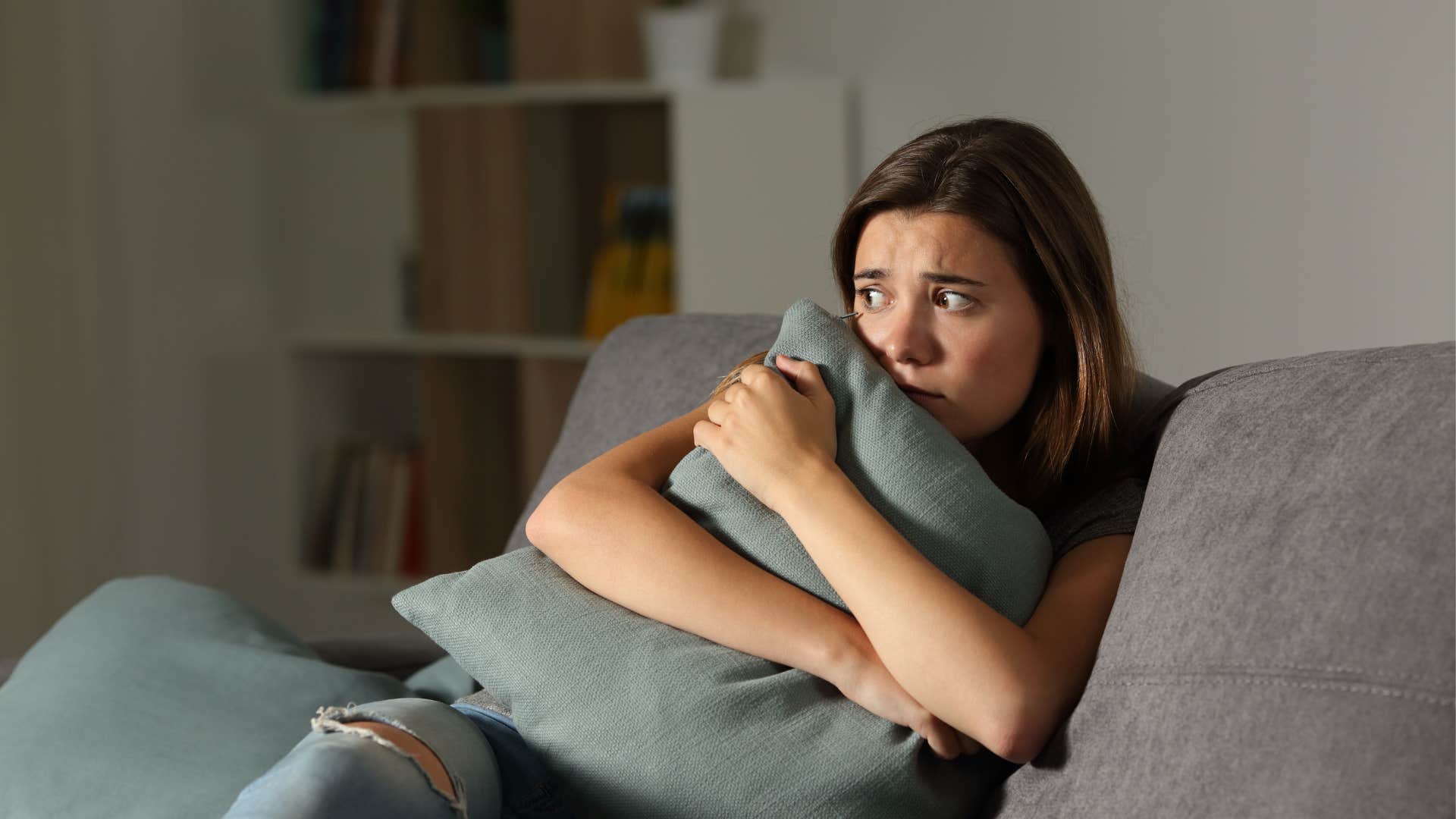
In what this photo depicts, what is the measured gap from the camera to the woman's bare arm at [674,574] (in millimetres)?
1025

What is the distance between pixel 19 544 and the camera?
2.79 metres

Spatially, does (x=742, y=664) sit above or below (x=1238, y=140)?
below

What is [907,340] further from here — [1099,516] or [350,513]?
[350,513]

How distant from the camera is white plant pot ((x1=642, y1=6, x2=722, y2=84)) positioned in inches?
109

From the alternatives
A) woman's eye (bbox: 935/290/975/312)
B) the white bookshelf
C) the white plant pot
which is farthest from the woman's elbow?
the white plant pot

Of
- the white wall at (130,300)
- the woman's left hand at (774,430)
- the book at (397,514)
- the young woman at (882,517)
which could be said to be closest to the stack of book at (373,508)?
the book at (397,514)

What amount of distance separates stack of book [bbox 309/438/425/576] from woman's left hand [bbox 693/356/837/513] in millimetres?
2241

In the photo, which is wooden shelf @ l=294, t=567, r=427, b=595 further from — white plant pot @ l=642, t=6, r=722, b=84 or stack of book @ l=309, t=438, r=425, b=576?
white plant pot @ l=642, t=6, r=722, b=84

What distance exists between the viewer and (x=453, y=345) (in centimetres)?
305

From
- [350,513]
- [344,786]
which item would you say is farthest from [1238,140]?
[350,513]

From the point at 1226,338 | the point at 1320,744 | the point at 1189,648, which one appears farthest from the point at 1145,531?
the point at 1226,338

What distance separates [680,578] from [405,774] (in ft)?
0.80

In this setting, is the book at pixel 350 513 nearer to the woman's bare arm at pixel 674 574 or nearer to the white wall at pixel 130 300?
the white wall at pixel 130 300

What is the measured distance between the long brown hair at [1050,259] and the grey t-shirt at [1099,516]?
0.03 m
